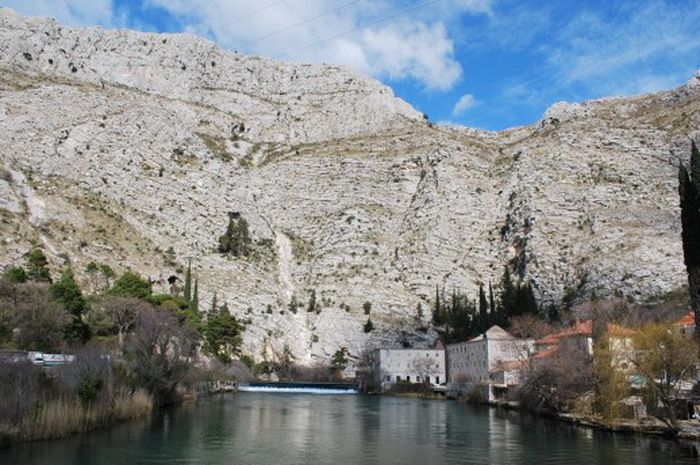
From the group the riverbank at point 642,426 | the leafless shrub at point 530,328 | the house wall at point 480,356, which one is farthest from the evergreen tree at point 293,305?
the riverbank at point 642,426

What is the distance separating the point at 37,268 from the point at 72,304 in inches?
508

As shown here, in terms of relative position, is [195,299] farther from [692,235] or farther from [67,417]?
[692,235]

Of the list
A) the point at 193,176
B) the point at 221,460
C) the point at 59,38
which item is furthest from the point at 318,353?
the point at 59,38

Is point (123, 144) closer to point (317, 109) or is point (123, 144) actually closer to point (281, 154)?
point (281, 154)

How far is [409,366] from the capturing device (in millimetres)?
103938

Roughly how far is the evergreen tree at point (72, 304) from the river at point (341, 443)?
12.4 metres

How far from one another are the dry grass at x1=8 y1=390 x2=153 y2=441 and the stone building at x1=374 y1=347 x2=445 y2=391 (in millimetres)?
63617

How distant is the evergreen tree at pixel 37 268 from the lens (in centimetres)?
6493

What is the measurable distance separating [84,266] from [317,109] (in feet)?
327

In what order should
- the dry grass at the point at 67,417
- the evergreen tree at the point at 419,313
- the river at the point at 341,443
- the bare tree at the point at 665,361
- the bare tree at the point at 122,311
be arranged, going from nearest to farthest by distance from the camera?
the river at the point at 341,443 < the dry grass at the point at 67,417 < the bare tree at the point at 665,361 < the bare tree at the point at 122,311 < the evergreen tree at the point at 419,313

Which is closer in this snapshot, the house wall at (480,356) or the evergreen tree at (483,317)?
the house wall at (480,356)

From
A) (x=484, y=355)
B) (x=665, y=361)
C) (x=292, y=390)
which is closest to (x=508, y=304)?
(x=484, y=355)

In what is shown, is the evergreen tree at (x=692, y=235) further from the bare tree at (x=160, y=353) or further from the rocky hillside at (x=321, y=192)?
the rocky hillside at (x=321, y=192)

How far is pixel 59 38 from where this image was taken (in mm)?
153125
